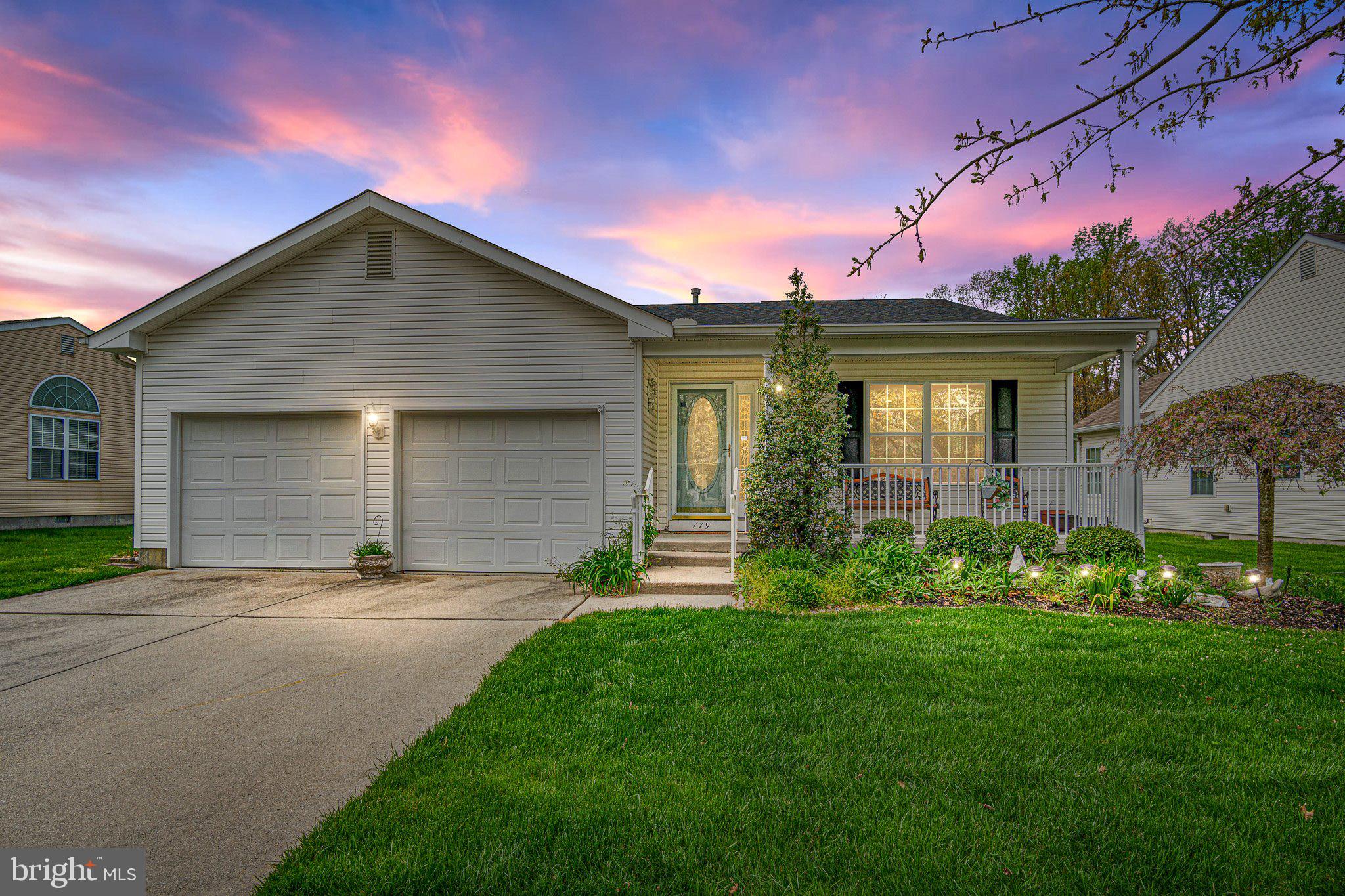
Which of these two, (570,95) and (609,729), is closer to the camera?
(609,729)

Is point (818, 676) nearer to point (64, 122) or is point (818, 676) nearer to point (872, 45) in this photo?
point (872, 45)

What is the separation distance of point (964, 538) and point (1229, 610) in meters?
2.31

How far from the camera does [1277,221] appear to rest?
2.09m

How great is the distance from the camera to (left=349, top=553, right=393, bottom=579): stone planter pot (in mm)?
7949

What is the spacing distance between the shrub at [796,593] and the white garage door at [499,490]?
312 cm

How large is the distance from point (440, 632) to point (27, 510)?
16743 mm

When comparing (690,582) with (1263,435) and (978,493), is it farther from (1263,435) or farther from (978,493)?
(1263,435)

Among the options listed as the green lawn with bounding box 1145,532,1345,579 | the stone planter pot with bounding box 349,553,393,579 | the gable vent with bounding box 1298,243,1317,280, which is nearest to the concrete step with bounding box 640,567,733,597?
the stone planter pot with bounding box 349,553,393,579

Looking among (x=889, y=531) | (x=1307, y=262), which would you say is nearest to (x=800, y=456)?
(x=889, y=531)

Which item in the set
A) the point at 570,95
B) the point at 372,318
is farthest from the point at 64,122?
the point at 570,95

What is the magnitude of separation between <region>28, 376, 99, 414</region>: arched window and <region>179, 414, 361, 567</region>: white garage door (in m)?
10.9

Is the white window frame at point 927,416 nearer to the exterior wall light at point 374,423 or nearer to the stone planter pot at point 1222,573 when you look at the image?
the stone planter pot at point 1222,573

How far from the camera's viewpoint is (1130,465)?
7934mm

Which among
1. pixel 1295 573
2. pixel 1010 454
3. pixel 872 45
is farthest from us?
pixel 1010 454
